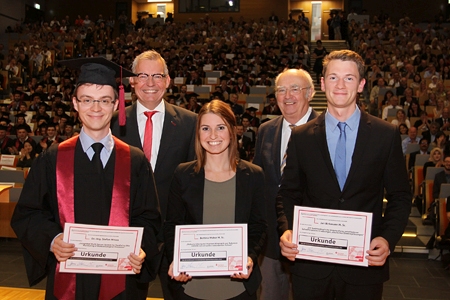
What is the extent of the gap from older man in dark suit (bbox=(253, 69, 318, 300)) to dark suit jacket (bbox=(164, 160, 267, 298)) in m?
0.58

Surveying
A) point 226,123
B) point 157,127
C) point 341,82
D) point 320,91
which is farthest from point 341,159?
point 320,91

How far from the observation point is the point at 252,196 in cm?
250

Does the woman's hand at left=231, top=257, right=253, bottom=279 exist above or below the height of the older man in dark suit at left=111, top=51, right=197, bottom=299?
below

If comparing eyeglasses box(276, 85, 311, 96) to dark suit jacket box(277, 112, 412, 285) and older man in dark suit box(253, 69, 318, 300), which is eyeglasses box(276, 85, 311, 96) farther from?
dark suit jacket box(277, 112, 412, 285)

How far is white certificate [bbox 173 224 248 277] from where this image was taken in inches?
88.7

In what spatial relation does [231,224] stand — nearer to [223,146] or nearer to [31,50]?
[223,146]

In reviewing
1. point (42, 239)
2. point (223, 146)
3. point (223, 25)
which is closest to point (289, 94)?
point (223, 146)

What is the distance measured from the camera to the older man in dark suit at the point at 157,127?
3055mm

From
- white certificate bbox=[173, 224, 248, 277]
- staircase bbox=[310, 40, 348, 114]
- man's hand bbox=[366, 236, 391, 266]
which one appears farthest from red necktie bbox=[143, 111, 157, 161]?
staircase bbox=[310, 40, 348, 114]

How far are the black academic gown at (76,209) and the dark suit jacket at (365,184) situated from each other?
69 cm

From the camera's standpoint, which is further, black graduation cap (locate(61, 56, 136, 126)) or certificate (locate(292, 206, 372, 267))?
black graduation cap (locate(61, 56, 136, 126))

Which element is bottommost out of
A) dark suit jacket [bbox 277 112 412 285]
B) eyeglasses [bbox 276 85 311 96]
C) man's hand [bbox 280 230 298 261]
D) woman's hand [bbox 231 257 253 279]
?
woman's hand [bbox 231 257 253 279]

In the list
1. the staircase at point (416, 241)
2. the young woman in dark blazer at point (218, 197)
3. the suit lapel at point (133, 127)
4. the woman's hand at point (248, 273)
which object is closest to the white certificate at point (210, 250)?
the woman's hand at point (248, 273)

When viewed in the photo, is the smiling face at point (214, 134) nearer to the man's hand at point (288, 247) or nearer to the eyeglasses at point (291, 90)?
the man's hand at point (288, 247)
